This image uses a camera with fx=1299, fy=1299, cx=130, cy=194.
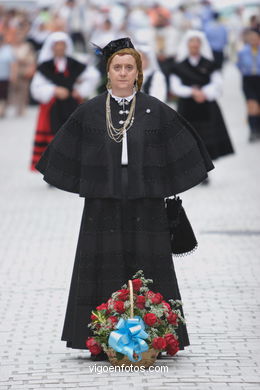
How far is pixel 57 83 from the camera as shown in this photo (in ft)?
50.3

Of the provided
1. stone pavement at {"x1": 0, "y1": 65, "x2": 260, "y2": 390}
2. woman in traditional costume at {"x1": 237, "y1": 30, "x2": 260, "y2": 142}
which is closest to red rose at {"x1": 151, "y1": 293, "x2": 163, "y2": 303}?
stone pavement at {"x1": 0, "y1": 65, "x2": 260, "y2": 390}

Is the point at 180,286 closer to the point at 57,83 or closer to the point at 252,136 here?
the point at 57,83

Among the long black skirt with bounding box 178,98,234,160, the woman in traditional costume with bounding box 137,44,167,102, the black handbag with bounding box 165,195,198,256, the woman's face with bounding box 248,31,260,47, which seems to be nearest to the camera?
the black handbag with bounding box 165,195,198,256

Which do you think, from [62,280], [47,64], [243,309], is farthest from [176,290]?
[47,64]

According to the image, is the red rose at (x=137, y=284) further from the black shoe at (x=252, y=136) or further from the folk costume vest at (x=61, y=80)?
the black shoe at (x=252, y=136)

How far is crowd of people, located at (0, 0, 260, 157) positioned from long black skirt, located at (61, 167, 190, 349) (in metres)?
0.99

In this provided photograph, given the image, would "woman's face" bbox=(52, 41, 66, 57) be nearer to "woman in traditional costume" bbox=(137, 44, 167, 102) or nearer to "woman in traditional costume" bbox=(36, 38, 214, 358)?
"woman in traditional costume" bbox=(137, 44, 167, 102)

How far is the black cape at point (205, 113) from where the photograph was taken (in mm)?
15406

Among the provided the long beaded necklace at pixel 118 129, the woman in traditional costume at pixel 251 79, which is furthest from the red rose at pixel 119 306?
the woman in traditional costume at pixel 251 79

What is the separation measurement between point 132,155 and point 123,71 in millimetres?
450

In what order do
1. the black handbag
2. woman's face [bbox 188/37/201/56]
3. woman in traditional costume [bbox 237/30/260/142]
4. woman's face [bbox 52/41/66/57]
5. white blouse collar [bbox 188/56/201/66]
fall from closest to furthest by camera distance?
the black handbag, woman's face [bbox 52/41/66/57], woman's face [bbox 188/37/201/56], white blouse collar [bbox 188/56/201/66], woman in traditional costume [bbox 237/30/260/142]

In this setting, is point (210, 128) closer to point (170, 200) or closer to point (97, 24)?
point (170, 200)

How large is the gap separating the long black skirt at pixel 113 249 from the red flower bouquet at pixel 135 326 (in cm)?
15

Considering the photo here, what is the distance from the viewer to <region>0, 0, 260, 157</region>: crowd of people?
15.2 m
